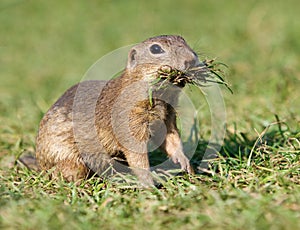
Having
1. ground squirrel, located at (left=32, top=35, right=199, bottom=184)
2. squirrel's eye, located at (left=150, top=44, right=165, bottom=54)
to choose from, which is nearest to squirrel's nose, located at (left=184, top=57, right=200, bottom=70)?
ground squirrel, located at (left=32, top=35, right=199, bottom=184)

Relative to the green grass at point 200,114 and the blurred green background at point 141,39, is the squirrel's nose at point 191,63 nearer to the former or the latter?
the green grass at point 200,114

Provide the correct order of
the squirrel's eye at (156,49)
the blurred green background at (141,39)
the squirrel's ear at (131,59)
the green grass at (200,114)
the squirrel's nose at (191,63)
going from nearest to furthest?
the green grass at (200,114), the squirrel's nose at (191,63), the squirrel's eye at (156,49), the squirrel's ear at (131,59), the blurred green background at (141,39)

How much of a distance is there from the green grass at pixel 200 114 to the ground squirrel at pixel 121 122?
0.27 meters

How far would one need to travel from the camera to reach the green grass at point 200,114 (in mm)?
3553

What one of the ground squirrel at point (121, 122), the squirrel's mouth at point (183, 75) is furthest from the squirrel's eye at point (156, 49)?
the squirrel's mouth at point (183, 75)

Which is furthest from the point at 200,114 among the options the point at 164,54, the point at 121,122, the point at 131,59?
the point at 164,54

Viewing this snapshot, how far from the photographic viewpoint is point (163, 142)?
195 inches

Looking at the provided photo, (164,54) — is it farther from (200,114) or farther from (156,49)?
(200,114)

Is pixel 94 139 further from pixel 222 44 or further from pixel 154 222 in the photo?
pixel 222 44

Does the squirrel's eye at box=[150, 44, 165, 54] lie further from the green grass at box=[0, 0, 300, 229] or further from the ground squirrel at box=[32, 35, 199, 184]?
the green grass at box=[0, 0, 300, 229]

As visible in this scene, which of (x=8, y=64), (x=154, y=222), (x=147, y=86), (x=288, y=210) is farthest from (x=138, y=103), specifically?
(x=8, y=64)

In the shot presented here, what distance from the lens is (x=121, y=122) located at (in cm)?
476

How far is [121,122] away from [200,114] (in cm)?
200

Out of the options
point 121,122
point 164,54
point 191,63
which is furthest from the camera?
point 121,122
